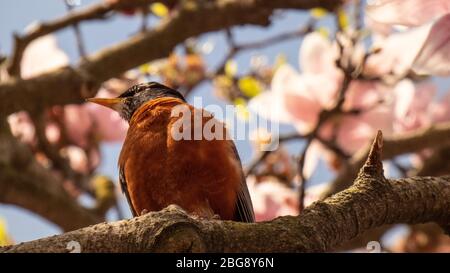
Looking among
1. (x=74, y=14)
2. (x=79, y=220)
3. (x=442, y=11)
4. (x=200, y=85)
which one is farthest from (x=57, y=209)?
(x=442, y=11)

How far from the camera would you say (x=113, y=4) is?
3189 millimetres

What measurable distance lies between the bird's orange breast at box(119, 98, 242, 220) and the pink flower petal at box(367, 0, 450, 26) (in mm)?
815

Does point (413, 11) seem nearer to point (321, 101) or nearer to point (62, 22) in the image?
point (321, 101)

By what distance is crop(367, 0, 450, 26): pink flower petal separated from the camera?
149 cm

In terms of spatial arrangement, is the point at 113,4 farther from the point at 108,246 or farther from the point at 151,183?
the point at 108,246

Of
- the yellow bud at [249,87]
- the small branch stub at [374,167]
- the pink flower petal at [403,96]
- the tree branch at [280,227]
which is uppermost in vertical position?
the yellow bud at [249,87]

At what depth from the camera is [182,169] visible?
2.13m

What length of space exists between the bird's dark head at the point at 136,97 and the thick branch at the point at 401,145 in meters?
0.70

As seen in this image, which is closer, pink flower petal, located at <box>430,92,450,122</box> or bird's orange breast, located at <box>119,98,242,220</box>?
bird's orange breast, located at <box>119,98,242,220</box>

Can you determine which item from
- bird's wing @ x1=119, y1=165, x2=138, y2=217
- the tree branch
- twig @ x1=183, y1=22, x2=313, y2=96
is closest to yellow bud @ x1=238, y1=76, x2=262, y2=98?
twig @ x1=183, y1=22, x2=313, y2=96

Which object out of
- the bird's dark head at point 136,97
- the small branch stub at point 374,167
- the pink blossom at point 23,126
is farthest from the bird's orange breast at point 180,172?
the pink blossom at point 23,126

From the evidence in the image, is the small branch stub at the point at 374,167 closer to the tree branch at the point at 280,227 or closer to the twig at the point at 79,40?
the tree branch at the point at 280,227

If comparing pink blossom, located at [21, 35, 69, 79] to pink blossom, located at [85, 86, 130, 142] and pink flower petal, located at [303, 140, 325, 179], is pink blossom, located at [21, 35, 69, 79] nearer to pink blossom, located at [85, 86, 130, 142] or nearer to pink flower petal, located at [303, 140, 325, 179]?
pink blossom, located at [85, 86, 130, 142]

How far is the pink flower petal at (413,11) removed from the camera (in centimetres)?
149
